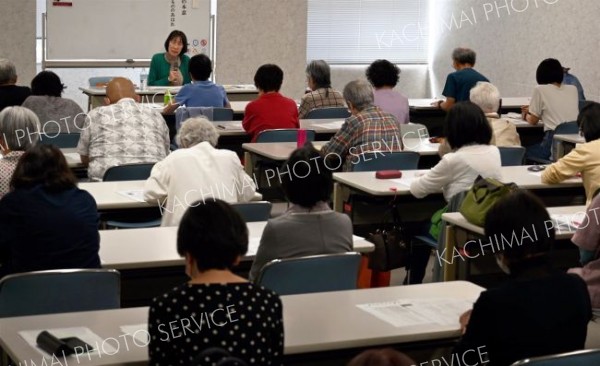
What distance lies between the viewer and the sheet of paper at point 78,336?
2908 millimetres

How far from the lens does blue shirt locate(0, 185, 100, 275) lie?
12.7 feet

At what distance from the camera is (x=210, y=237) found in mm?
2811

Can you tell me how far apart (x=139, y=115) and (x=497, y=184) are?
2627 millimetres

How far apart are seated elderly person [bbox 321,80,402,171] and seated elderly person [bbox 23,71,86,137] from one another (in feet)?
7.07

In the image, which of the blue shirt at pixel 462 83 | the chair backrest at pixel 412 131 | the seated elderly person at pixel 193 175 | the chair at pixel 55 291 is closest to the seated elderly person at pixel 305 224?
the chair at pixel 55 291

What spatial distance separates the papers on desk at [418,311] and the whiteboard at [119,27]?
28.0 feet

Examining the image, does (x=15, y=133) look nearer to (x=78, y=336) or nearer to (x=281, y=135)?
(x=78, y=336)

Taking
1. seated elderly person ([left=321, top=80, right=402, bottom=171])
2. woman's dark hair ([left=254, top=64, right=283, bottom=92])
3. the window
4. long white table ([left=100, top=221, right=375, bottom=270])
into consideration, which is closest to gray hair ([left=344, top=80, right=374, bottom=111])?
seated elderly person ([left=321, top=80, right=402, bottom=171])

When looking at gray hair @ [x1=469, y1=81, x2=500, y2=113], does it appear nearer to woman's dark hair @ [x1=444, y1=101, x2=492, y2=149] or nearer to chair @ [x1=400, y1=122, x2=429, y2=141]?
chair @ [x1=400, y1=122, x2=429, y2=141]

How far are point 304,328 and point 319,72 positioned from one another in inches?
228

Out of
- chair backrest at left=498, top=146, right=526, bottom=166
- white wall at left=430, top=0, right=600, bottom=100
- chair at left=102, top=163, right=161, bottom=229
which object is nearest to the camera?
chair at left=102, top=163, right=161, bottom=229

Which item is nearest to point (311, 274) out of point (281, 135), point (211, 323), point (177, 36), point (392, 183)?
point (211, 323)

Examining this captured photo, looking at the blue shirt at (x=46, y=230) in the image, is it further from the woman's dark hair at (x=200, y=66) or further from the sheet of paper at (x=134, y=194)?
the woman's dark hair at (x=200, y=66)

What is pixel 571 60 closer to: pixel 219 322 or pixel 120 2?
pixel 120 2
